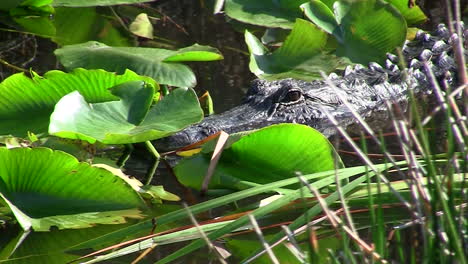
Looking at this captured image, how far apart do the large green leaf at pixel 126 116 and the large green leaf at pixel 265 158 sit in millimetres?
174

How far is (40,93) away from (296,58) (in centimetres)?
149

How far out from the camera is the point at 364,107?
4363 millimetres

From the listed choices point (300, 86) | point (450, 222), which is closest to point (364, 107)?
point (300, 86)

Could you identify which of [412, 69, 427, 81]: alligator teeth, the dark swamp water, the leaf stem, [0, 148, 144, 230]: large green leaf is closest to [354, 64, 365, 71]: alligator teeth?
[412, 69, 427, 81]: alligator teeth

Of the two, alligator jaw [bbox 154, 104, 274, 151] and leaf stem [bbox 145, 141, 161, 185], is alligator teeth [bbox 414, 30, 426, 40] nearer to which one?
alligator jaw [bbox 154, 104, 274, 151]

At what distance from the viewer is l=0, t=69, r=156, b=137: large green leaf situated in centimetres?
309

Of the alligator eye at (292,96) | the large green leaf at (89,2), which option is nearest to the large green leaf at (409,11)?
the alligator eye at (292,96)

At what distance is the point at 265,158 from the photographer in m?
2.73

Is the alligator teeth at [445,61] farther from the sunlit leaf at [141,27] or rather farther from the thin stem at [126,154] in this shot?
the thin stem at [126,154]

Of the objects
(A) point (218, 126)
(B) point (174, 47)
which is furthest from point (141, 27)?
(A) point (218, 126)

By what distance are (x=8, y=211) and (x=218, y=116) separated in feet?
3.98

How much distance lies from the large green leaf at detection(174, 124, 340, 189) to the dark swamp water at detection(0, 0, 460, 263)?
0.17 meters

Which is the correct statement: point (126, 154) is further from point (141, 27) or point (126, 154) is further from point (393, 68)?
point (393, 68)

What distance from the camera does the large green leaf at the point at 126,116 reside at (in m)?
2.77
